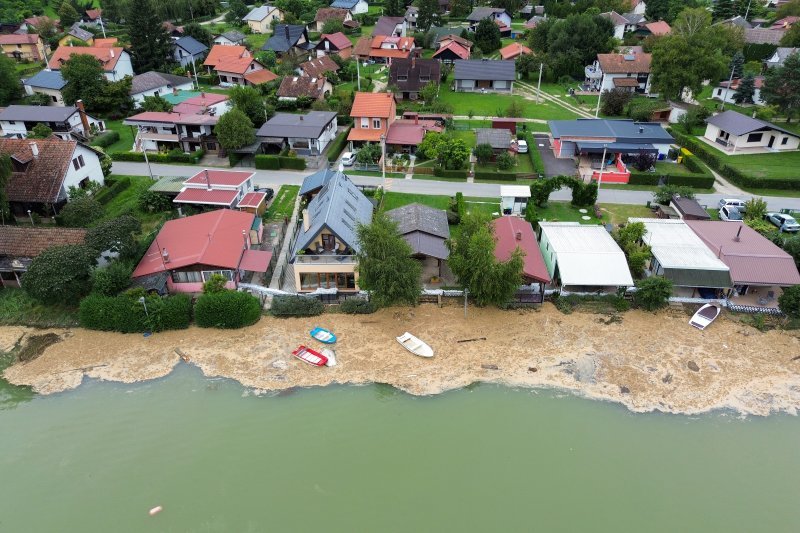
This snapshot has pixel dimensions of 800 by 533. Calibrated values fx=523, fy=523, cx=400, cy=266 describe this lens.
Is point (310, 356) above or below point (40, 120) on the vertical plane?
below

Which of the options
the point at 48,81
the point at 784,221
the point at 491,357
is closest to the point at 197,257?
the point at 491,357

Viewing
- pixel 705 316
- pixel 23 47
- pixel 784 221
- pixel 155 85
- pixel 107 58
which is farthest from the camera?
pixel 23 47

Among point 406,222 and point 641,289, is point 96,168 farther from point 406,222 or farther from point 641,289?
point 641,289

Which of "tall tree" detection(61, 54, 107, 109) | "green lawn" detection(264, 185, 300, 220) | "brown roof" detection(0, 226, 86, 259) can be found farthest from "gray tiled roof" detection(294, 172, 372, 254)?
"tall tree" detection(61, 54, 107, 109)

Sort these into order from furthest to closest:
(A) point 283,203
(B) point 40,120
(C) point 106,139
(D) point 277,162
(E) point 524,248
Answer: (C) point 106,139, (B) point 40,120, (D) point 277,162, (A) point 283,203, (E) point 524,248

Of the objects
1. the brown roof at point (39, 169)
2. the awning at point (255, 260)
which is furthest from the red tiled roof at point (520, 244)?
the brown roof at point (39, 169)

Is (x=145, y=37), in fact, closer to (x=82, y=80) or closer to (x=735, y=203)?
(x=82, y=80)

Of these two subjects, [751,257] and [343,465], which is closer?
[343,465]
